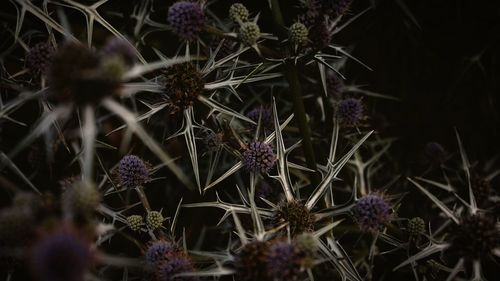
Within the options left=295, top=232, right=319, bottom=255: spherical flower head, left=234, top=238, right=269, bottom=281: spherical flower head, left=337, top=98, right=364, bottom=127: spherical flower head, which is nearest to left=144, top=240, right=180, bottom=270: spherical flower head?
left=234, top=238, right=269, bottom=281: spherical flower head

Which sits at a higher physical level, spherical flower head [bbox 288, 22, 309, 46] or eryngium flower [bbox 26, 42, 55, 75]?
spherical flower head [bbox 288, 22, 309, 46]

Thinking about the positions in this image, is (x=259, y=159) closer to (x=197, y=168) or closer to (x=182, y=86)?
(x=197, y=168)

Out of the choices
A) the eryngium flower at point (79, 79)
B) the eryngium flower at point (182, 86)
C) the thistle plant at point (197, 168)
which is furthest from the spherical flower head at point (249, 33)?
the eryngium flower at point (79, 79)

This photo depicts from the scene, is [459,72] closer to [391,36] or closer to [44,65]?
[391,36]

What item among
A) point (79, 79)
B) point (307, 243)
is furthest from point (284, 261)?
point (79, 79)

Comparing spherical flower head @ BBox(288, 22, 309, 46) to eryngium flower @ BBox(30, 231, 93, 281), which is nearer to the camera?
eryngium flower @ BBox(30, 231, 93, 281)

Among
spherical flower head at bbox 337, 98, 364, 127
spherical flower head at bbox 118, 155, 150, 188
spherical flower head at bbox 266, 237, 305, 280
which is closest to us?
spherical flower head at bbox 266, 237, 305, 280

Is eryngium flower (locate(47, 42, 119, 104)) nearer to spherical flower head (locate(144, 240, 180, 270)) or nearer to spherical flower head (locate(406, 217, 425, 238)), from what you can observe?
spherical flower head (locate(144, 240, 180, 270))
